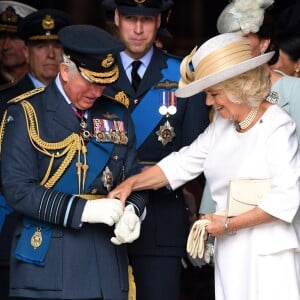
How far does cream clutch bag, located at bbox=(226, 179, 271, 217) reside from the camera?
15.3ft

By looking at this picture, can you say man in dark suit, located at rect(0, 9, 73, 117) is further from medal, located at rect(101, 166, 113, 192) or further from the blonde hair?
the blonde hair

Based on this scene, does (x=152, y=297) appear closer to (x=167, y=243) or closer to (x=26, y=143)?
(x=167, y=243)

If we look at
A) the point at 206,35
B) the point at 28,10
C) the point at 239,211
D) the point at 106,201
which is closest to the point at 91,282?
the point at 106,201

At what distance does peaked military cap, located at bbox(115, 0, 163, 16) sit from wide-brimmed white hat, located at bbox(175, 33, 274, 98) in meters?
0.60

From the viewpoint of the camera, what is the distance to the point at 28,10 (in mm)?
6570

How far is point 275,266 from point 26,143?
1087 mm

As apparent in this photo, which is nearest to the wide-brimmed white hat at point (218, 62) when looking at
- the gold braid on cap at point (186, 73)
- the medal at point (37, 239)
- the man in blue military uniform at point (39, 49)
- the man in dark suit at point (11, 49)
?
the gold braid on cap at point (186, 73)

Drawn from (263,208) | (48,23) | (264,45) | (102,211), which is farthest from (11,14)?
(263,208)

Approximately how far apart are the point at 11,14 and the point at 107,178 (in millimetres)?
1891

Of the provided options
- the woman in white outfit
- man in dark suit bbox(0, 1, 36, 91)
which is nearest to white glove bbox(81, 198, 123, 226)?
the woman in white outfit

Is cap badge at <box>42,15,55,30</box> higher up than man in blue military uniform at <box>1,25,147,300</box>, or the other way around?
cap badge at <box>42,15,55,30</box>

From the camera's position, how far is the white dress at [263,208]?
182 inches

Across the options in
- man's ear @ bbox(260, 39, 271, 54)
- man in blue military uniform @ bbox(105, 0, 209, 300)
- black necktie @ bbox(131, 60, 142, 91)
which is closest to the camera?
man's ear @ bbox(260, 39, 271, 54)

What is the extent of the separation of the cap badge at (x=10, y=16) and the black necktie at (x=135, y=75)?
1.16m
